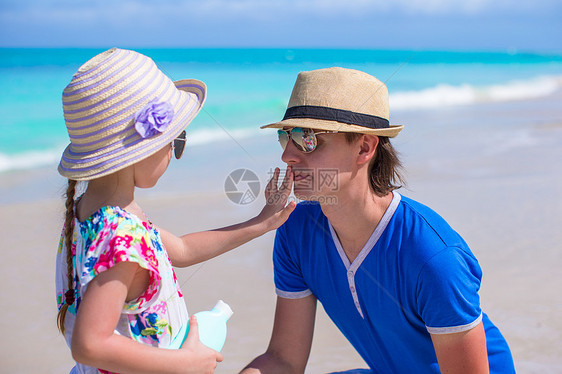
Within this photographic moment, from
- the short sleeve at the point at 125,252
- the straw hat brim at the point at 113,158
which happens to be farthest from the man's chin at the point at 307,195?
the short sleeve at the point at 125,252

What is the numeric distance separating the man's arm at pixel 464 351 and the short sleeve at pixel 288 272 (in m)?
0.78

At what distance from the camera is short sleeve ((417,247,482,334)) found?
230cm

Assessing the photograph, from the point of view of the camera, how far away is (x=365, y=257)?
2.62m

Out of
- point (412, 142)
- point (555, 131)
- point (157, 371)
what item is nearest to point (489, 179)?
point (412, 142)

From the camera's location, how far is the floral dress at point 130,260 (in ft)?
6.30

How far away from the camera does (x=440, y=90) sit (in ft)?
79.8

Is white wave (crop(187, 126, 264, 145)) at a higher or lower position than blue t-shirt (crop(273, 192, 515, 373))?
lower

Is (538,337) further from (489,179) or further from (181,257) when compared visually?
(489,179)

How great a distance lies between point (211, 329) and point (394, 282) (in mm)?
813

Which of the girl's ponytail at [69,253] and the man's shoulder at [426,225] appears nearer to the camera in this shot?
the girl's ponytail at [69,253]

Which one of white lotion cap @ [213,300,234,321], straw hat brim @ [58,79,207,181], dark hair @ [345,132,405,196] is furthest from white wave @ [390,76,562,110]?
straw hat brim @ [58,79,207,181]

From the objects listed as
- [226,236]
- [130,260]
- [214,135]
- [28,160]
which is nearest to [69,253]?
[130,260]

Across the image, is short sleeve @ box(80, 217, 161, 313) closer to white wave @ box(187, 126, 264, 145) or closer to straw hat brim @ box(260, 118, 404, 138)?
straw hat brim @ box(260, 118, 404, 138)

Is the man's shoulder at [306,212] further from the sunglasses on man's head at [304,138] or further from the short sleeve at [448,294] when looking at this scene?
the short sleeve at [448,294]
